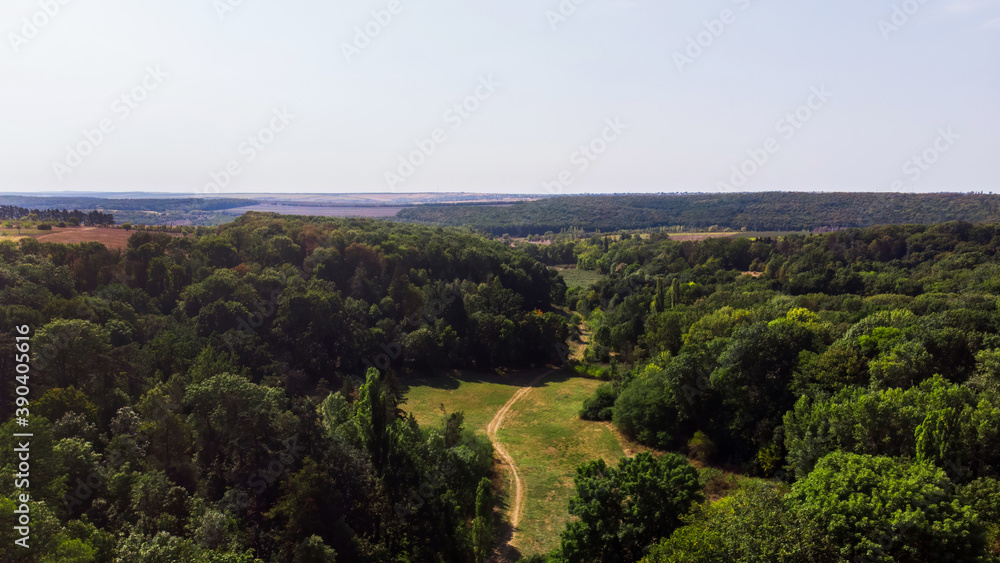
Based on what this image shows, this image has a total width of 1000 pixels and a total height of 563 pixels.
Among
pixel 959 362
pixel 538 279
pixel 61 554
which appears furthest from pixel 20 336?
pixel 538 279

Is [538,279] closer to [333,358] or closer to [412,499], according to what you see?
[333,358]

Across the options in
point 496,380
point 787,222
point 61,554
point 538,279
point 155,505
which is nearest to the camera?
point 61,554

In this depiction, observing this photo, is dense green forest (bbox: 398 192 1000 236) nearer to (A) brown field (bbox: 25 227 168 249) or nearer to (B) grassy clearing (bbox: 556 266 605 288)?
(B) grassy clearing (bbox: 556 266 605 288)

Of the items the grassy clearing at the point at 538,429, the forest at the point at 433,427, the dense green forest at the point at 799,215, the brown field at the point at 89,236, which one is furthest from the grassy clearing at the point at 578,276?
the brown field at the point at 89,236

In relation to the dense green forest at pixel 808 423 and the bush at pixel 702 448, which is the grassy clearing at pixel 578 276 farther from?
the bush at pixel 702 448

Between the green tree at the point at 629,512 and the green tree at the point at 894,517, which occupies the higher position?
the green tree at the point at 894,517

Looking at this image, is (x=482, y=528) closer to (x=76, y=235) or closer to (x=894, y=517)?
(x=894, y=517)
